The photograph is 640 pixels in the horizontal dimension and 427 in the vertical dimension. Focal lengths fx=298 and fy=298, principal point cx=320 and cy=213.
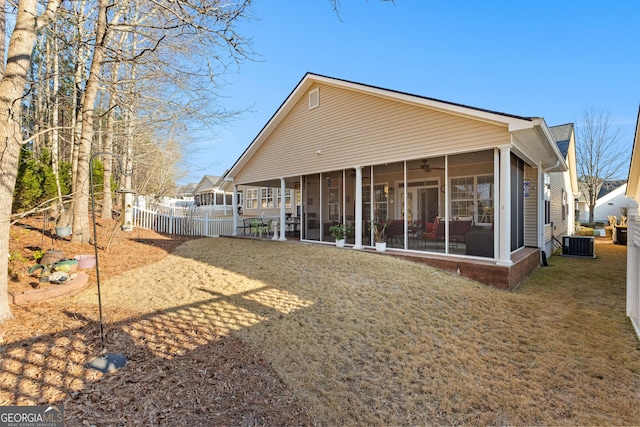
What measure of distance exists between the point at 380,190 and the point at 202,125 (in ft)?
19.0

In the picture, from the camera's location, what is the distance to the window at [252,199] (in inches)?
853

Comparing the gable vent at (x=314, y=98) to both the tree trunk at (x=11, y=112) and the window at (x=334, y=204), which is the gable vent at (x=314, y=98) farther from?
the tree trunk at (x=11, y=112)

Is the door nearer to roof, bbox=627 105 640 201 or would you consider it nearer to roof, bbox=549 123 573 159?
roof, bbox=627 105 640 201

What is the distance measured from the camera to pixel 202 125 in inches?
337

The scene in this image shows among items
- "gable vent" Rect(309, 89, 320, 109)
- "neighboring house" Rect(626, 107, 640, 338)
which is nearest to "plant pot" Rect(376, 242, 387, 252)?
"neighboring house" Rect(626, 107, 640, 338)

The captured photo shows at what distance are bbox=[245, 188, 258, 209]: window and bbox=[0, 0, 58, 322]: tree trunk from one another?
58.3 feet

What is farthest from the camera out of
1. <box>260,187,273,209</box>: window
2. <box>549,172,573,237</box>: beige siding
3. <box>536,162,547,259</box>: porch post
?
<box>260,187,273,209</box>: window

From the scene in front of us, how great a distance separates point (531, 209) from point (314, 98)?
8.19 metres

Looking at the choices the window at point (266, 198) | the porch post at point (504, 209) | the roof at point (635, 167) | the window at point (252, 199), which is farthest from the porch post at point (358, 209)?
the window at point (252, 199)

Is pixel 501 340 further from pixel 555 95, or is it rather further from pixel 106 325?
pixel 555 95

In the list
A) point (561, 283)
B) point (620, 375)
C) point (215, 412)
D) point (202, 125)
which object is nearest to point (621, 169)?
point (561, 283)

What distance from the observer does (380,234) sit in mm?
8586

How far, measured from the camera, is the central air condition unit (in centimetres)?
1125

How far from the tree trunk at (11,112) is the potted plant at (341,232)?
24.1 feet
